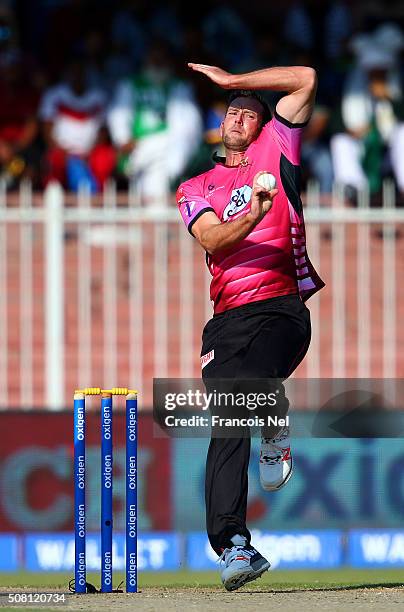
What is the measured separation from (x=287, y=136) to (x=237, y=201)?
35 cm

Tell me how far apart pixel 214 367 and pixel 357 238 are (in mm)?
4584

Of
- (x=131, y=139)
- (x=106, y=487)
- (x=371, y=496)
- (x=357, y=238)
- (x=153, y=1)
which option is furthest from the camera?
(x=153, y=1)

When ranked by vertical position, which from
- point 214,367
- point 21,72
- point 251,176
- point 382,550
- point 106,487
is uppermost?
point 21,72

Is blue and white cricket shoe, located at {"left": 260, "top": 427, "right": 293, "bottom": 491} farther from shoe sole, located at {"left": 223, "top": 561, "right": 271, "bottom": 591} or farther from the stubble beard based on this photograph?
the stubble beard

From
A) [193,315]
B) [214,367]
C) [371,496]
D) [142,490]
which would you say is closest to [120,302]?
[193,315]

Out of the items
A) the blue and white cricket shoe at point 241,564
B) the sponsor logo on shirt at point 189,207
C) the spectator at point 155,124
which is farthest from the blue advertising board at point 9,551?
the sponsor logo on shirt at point 189,207

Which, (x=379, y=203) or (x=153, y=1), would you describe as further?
(x=153, y=1)

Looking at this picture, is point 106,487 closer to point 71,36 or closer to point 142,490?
point 142,490

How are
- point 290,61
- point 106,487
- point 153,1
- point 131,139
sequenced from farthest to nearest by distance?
1. point 153,1
2. point 290,61
3. point 131,139
4. point 106,487

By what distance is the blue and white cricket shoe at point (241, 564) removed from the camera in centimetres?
652

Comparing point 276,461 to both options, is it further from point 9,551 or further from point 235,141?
point 9,551

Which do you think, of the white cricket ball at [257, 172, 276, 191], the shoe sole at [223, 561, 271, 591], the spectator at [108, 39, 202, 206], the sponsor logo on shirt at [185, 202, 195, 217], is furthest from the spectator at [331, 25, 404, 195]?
the shoe sole at [223, 561, 271, 591]

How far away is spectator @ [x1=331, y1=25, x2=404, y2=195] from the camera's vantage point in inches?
502

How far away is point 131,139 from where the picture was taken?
12875mm
